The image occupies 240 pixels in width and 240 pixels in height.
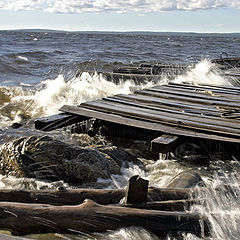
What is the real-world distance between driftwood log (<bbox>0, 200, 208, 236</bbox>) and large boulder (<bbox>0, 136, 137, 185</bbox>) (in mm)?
1923

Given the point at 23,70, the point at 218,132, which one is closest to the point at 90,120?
the point at 218,132

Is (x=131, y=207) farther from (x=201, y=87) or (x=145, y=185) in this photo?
(x=201, y=87)

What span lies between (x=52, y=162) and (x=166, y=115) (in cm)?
194

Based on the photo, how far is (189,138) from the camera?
539 centimetres

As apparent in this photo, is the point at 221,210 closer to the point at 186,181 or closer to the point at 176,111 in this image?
the point at 186,181

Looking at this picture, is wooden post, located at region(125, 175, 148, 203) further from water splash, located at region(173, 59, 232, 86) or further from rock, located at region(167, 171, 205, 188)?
water splash, located at region(173, 59, 232, 86)

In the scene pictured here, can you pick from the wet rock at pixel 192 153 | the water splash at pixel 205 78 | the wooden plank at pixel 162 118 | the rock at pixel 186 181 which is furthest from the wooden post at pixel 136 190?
the water splash at pixel 205 78

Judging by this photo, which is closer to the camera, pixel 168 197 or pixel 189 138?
pixel 168 197

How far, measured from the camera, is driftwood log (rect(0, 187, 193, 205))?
11.2 ft

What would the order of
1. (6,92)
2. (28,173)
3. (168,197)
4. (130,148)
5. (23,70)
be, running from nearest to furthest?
1. (168,197)
2. (28,173)
3. (130,148)
4. (6,92)
5. (23,70)

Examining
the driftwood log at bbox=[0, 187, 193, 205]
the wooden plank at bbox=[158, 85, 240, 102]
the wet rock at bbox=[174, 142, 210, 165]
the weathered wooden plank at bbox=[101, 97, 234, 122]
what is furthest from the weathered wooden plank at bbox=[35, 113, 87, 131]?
the driftwood log at bbox=[0, 187, 193, 205]

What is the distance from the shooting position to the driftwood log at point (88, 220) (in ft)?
9.79

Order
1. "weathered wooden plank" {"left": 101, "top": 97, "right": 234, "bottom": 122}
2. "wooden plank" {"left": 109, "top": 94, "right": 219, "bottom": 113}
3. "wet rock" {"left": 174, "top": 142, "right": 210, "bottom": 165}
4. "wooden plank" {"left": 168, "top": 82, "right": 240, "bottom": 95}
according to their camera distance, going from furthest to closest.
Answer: "wooden plank" {"left": 168, "top": 82, "right": 240, "bottom": 95}, "wooden plank" {"left": 109, "top": 94, "right": 219, "bottom": 113}, "weathered wooden plank" {"left": 101, "top": 97, "right": 234, "bottom": 122}, "wet rock" {"left": 174, "top": 142, "right": 210, "bottom": 165}

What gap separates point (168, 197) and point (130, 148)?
10.3 ft
